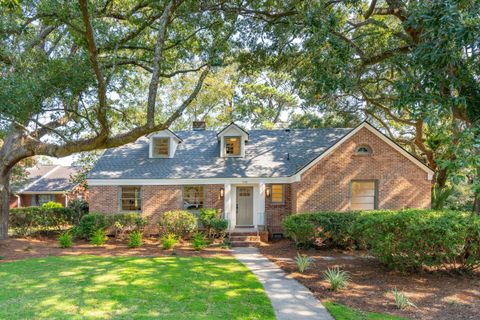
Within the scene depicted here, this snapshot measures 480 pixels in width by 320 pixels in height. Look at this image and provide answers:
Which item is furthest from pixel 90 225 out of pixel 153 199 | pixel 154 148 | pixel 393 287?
pixel 393 287

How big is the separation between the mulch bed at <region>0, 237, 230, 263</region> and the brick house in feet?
8.69

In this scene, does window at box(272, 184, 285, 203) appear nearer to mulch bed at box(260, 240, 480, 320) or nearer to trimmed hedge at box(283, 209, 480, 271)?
mulch bed at box(260, 240, 480, 320)

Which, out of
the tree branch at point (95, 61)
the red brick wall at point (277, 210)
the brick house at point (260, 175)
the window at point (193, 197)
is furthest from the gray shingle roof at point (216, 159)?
the tree branch at point (95, 61)

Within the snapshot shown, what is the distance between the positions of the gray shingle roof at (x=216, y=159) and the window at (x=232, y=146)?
0.47 m

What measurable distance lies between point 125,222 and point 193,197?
11.5 feet

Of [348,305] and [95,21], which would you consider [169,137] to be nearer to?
[95,21]

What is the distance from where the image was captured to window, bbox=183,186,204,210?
16.2m

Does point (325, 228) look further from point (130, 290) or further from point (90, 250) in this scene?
point (90, 250)

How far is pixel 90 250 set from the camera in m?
12.4

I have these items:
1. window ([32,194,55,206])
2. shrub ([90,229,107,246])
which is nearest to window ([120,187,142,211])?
shrub ([90,229,107,246])

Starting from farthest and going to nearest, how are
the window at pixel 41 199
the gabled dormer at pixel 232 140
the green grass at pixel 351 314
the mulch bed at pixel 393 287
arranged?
1. the window at pixel 41 199
2. the gabled dormer at pixel 232 140
3. the mulch bed at pixel 393 287
4. the green grass at pixel 351 314

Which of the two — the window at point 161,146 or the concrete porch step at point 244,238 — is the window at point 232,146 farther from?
the concrete porch step at point 244,238

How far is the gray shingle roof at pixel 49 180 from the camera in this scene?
2692 cm

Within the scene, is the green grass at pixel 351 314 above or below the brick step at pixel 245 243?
above
